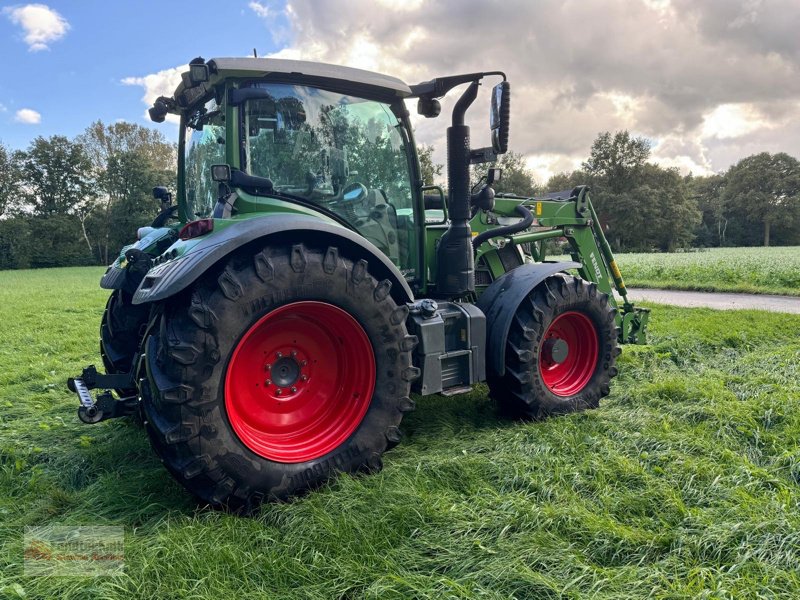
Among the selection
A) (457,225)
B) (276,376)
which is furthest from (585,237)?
(276,376)

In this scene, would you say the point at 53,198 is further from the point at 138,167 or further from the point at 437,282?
the point at 437,282

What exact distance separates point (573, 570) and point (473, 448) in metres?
1.37

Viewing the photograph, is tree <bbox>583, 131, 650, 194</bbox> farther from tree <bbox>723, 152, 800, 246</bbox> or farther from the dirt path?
the dirt path

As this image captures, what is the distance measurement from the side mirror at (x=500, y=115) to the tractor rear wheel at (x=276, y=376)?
49.9 inches

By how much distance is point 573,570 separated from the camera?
2.18m

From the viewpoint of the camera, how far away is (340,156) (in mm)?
3592

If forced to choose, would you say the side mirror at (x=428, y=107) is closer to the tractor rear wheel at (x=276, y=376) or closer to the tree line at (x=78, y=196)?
the tractor rear wheel at (x=276, y=376)

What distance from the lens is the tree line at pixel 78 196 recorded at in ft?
136

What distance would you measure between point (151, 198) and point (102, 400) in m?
41.7

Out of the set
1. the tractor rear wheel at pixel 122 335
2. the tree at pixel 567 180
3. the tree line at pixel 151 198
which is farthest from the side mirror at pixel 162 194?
the tree at pixel 567 180

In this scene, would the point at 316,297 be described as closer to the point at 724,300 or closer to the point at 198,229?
the point at 198,229

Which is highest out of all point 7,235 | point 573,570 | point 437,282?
point 7,235

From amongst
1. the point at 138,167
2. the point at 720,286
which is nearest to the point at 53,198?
the point at 138,167

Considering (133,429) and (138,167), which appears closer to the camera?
(133,429)
